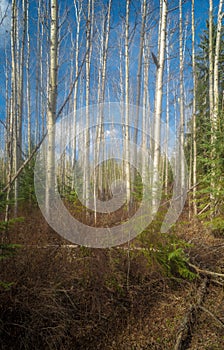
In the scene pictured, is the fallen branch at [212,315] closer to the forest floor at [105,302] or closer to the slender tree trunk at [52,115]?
the forest floor at [105,302]

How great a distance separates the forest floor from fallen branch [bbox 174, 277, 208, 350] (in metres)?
0.01

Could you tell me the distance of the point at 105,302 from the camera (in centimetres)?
349

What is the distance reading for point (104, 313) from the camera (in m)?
3.34

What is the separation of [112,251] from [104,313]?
3.29 ft

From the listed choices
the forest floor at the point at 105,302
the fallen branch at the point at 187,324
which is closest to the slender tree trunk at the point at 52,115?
the forest floor at the point at 105,302

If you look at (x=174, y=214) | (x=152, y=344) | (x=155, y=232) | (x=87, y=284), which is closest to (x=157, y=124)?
(x=174, y=214)

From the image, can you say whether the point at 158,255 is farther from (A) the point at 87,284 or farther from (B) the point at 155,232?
(A) the point at 87,284

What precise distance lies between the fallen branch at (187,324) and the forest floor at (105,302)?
10 mm

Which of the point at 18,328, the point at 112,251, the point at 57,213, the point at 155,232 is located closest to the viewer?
the point at 18,328

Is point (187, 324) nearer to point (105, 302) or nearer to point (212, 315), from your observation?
point (212, 315)

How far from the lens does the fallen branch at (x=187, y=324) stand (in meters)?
2.79

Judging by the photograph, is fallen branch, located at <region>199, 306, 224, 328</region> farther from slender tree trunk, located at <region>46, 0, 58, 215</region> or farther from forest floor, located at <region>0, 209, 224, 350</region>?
slender tree trunk, located at <region>46, 0, 58, 215</region>

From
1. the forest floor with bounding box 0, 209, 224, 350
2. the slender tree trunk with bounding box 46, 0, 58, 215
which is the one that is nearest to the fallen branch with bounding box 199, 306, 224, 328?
the forest floor with bounding box 0, 209, 224, 350

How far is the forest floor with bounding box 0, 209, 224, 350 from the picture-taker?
9.59 feet
